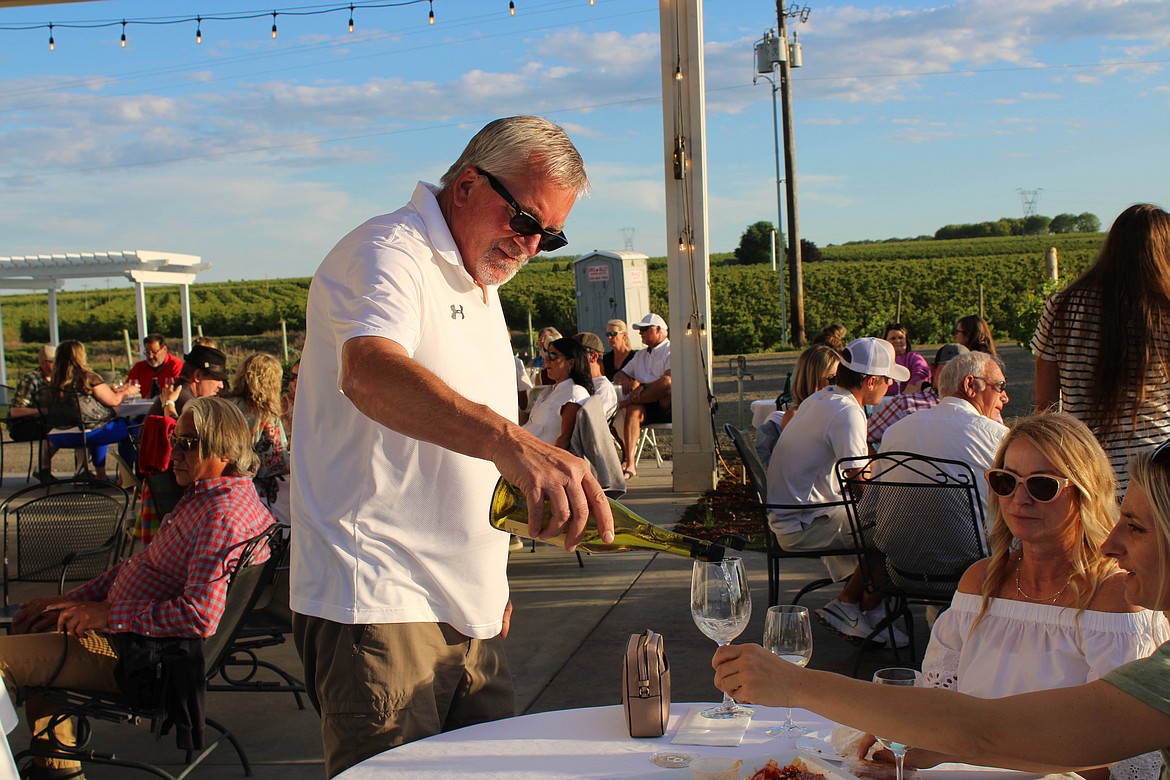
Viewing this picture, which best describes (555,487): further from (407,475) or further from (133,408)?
(133,408)

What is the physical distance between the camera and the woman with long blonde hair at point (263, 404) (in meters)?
5.98

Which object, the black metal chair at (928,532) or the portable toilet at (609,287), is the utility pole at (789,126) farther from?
the black metal chair at (928,532)

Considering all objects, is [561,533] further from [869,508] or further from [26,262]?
[26,262]

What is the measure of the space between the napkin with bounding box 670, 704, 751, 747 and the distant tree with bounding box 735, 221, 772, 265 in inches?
2352

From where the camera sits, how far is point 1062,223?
77.6 m

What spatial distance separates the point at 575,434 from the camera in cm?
666

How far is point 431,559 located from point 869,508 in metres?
3.12

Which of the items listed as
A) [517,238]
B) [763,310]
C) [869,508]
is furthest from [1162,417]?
[763,310]

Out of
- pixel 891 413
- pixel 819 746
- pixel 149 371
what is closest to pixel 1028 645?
pixel 819 746

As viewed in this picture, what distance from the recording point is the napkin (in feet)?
5.96

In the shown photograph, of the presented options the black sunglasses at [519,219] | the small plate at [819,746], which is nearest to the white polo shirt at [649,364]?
the black sunglasses at [519,219]

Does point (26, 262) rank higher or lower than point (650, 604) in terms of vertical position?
higher

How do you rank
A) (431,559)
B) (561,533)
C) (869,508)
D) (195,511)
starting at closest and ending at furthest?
(561,533), (431,559), (195,511), (869,508)

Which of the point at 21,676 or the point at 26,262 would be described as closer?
the point at 21,676
